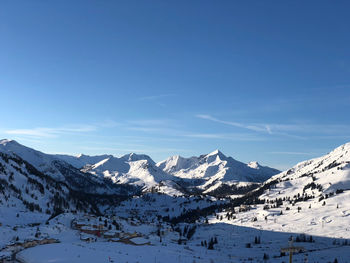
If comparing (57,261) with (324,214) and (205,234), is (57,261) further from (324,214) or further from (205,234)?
(324,214)

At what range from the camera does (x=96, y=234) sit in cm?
10288

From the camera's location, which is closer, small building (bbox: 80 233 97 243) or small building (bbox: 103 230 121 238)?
small building (bbox: 80 233 97 243)

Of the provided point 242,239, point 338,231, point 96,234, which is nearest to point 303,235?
point 338,231

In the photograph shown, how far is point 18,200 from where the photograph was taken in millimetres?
176250

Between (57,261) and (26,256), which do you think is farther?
(26,256)

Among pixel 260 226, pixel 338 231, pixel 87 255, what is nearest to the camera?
pixel 87 255

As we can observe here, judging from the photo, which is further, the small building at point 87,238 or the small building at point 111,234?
the small building at point 111,234

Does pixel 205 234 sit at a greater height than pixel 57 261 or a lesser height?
lesser

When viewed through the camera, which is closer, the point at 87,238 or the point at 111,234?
the point at 87,238

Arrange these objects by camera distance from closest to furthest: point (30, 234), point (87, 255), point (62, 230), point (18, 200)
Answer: point (87, 255) → point (30, 234) → point (62, 230) → point (18, 200)

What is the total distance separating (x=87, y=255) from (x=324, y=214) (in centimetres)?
18314

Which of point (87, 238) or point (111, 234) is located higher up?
point (87, 238)

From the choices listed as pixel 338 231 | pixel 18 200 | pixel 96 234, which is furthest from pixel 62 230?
pixel 338 231

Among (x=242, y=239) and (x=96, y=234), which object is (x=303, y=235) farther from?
(x=96, y=234)
